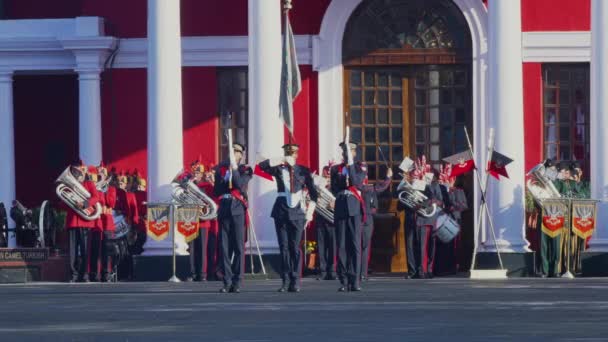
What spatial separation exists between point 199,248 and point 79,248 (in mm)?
2099

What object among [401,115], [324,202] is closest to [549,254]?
[324,202]

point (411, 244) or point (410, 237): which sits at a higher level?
point (410, 237)

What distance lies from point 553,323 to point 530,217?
14789 mm

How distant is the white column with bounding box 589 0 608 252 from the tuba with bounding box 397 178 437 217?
2698mm

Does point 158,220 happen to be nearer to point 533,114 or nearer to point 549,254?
point 549,254

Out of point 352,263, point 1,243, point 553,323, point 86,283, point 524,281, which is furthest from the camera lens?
point 1,243

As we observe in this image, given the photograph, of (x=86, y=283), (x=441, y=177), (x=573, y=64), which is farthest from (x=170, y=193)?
(x=573, y=64)

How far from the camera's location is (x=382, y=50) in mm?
36000

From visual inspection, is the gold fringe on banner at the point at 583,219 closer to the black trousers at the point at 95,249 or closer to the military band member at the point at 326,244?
the military band member at the point at 326,244

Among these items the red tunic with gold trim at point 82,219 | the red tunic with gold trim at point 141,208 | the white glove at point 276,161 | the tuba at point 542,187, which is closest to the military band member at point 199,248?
the red tunic with gold trim at point 141,208

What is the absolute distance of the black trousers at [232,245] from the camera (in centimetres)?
2686

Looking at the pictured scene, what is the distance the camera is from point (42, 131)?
127 feet

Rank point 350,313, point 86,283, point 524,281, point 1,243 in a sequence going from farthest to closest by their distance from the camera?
point 1,243
point 86,283
point 524,281
point 350,313

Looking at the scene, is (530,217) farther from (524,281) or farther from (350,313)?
(350,313)
